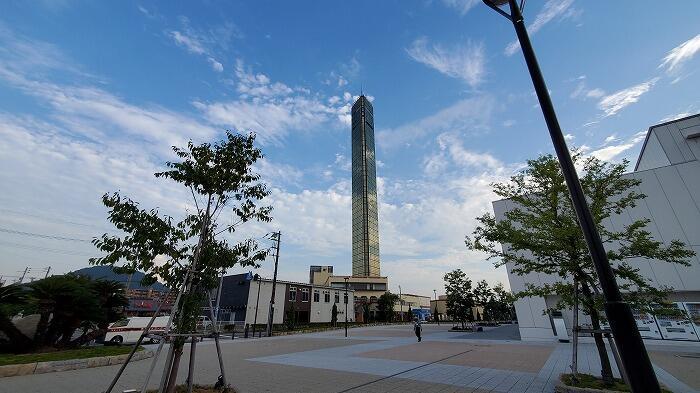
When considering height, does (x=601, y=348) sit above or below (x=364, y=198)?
below

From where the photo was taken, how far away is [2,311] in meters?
11.8

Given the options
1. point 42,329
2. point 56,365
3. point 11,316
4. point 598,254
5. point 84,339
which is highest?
point 598,254

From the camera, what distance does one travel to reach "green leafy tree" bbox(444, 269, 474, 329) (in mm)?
38156

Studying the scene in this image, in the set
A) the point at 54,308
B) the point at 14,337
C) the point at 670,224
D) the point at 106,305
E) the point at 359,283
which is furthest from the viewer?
the point at 359,283

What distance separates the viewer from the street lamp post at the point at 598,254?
306cm

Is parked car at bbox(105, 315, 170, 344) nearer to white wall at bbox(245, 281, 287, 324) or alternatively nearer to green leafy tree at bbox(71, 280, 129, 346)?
green leafy tree at bbox(71, 280, 129, 346)

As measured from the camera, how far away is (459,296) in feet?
126

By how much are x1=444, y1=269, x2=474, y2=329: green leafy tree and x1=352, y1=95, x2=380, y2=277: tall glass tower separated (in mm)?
58133

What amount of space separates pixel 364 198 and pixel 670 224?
88.9 meters

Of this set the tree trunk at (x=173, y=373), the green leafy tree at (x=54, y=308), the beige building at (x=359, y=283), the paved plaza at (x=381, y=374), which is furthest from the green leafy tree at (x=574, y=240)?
the beige building at (x=359, y=283)

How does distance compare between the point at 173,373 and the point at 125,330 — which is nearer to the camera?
the point at 173,373

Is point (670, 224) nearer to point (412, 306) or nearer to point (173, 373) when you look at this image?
point (173, 373)

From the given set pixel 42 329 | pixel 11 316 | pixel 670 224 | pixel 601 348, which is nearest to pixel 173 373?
pixel 601 348

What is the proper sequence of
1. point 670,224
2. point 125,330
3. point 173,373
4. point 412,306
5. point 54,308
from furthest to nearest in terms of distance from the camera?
point 412,306 → point 125,330 → point 670,224 → point 54,308 → point 173,373
